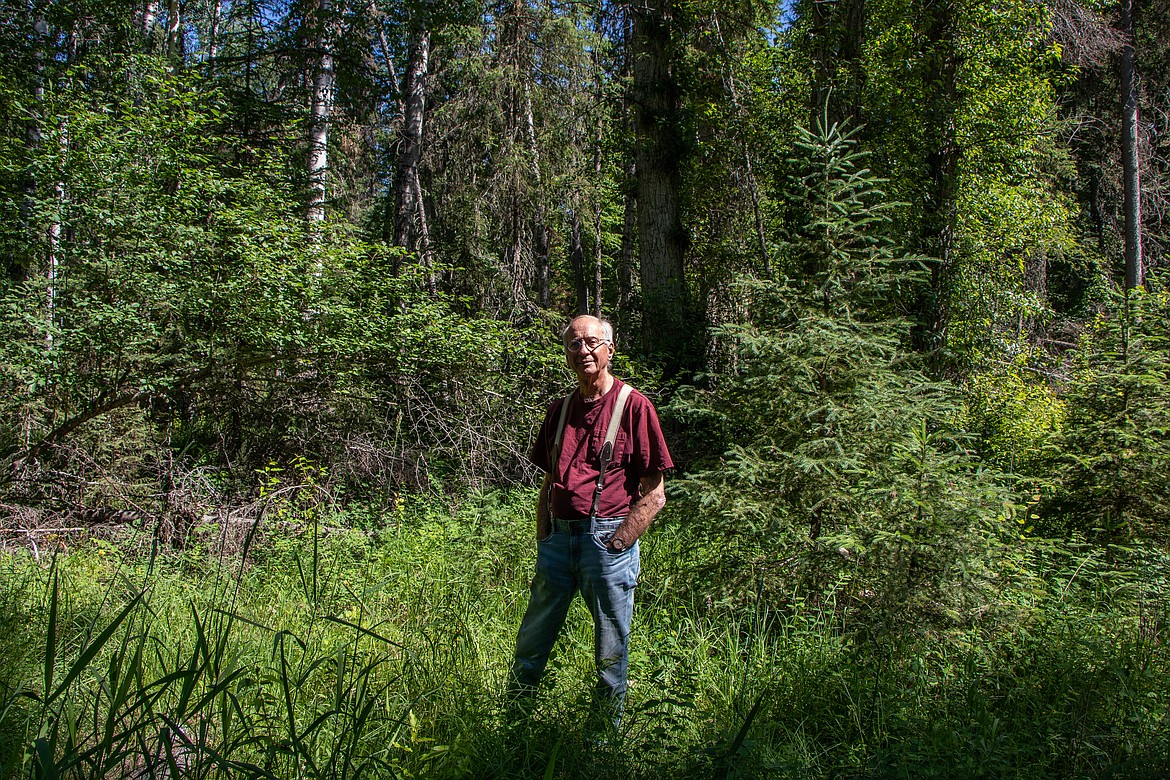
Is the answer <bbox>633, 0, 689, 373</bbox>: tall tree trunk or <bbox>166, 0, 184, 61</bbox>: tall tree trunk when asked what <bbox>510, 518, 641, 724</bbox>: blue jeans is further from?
<bbox>166, 0, 184, 61</bbox>: tall tree trunk

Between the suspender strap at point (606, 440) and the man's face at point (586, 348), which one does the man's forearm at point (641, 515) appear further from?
the man's face at point (586, 348)

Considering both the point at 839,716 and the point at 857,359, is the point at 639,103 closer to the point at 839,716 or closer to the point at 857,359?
the point at 857,359

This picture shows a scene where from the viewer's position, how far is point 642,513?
3176mm

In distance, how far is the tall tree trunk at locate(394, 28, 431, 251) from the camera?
13320 millimetres

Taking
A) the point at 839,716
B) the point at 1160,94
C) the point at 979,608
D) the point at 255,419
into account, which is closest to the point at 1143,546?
the point at 979,608

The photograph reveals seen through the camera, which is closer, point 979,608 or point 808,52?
point 979,608

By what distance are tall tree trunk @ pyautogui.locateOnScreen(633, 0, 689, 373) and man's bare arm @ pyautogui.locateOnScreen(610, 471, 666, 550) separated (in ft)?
27.4

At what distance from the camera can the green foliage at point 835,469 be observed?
166 inches

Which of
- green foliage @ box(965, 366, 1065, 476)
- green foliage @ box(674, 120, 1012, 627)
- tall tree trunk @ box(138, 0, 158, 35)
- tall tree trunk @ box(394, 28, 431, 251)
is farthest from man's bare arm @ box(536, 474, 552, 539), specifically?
tall tree trunk @ box(138, 0, 158, 35)

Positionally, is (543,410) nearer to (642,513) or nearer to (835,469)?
(835,469)

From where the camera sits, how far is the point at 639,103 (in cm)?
1191

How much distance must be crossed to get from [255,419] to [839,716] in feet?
22.8

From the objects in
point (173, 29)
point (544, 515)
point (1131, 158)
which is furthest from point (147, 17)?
point (1131, 158)

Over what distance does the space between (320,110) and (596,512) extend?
10.1 metres
